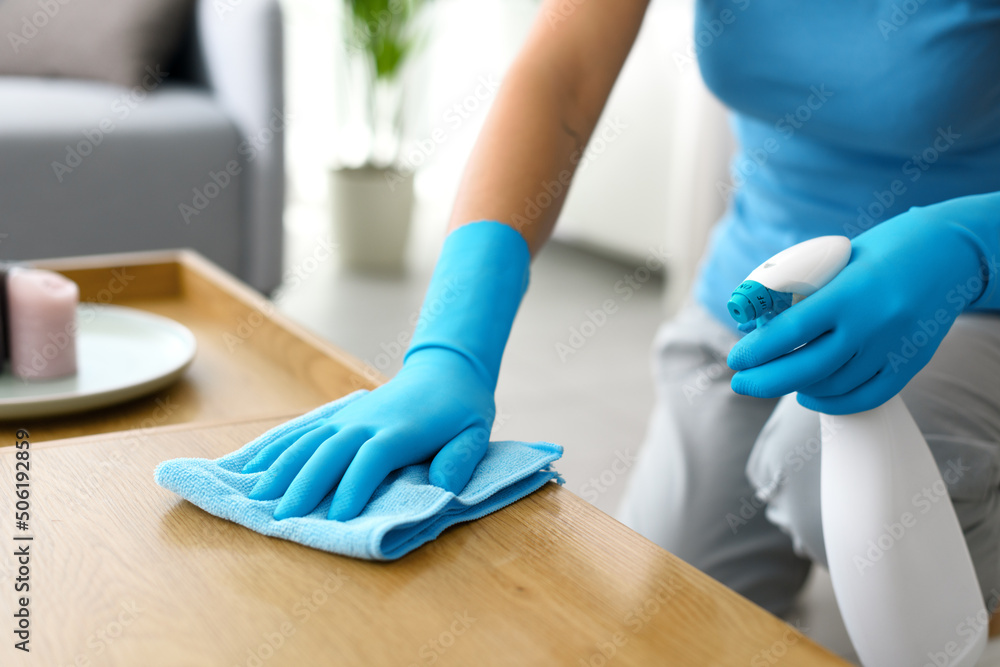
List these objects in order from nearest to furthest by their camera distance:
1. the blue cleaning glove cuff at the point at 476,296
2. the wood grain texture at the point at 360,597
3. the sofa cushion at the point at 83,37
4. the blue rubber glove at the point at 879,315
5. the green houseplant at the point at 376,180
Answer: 1. the wood grain texture at the point at 360,597
2. the blue rubber glove at the point at 879,315
3. the blue cleaning glove cuff at the point at 476,296
4. the sofa cushion at the point at 83,37
5. the green houseplant at the point at 376,180

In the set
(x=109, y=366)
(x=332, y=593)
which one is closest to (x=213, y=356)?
(x=109, y=366)

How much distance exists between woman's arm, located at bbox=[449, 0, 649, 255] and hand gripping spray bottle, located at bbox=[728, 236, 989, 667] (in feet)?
0.96

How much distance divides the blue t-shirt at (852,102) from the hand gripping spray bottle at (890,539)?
33 centimetres

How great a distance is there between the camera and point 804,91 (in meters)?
0.91

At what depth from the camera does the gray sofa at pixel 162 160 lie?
182 cm

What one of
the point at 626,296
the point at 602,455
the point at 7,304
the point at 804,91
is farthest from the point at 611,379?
the point at 7,304

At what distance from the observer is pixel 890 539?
60 centimetres

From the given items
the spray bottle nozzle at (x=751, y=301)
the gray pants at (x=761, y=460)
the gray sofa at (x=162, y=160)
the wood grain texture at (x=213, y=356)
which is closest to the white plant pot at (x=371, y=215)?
the gray sofa at (x=162, y=160)

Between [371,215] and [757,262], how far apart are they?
1.91 meters

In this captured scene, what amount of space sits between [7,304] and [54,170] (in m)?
1.13

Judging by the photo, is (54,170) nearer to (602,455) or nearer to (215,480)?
(602,455)

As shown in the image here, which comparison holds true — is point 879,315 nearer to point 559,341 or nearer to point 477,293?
point 477,293

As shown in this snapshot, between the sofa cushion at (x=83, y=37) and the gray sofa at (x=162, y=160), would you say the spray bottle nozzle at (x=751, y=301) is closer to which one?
the gray sofa at (x=162, y=160)

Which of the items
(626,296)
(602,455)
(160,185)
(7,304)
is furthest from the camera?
(626,296)
